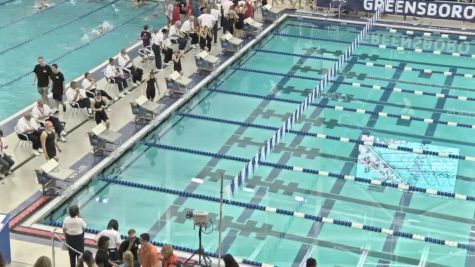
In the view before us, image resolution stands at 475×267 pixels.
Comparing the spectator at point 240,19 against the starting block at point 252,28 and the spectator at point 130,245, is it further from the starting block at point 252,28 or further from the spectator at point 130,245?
the spectator at point 130,245

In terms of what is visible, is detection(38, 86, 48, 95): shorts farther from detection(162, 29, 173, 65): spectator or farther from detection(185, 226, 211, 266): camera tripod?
detection(185, 226, 211, 266): camera tripod

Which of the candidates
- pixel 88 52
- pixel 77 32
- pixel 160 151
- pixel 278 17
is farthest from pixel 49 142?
pixel 278 17

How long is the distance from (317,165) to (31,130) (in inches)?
182

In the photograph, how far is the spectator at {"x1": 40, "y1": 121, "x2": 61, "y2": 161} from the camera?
11422 mm

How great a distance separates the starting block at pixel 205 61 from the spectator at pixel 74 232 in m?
7.76

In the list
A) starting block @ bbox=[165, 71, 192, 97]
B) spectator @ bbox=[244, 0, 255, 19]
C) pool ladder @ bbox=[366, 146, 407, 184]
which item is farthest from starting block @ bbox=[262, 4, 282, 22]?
pool ladder @ bbox=[366, 146, 407, 184]

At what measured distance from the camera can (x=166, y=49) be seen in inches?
645

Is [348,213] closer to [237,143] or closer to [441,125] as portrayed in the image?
[237,143]

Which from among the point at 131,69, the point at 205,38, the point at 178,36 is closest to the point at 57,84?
the point at 131,69

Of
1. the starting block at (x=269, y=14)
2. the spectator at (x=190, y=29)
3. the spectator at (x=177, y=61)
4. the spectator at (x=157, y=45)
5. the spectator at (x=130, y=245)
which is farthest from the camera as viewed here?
the starting block at (x=269, y=14)

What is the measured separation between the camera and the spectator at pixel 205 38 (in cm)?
1703

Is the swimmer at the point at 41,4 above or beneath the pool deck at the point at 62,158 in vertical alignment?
above

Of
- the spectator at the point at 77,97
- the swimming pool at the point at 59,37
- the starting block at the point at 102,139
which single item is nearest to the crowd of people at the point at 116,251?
the starting block at the point at 102,139

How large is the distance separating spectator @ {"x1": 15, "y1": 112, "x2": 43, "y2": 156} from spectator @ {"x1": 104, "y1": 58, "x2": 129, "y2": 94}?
269cm
